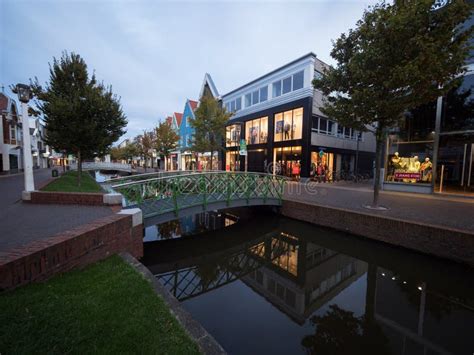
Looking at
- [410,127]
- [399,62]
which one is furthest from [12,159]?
[410,127]

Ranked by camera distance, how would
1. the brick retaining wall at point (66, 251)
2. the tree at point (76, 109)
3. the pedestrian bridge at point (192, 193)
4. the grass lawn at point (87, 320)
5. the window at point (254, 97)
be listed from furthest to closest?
the window at point (254, 97), the tree at point (76, 109), the pedestrian bridge at point (192, 193), the brick retaining wall at point (66, 251), the grass lawn at point (87, 320)

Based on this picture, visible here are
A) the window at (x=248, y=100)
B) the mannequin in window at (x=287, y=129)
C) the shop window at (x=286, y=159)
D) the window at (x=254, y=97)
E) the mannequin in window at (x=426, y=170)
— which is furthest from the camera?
the window at (x=248, y=100)

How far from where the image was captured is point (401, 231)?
6773 mm

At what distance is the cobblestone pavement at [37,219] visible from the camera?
3.99 m

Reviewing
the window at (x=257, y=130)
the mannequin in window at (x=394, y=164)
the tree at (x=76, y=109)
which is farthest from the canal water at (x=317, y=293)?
the window at (x=257, y=130)

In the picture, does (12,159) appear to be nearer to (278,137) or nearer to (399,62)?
(278,137)

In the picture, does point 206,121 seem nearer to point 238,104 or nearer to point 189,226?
point 189,226

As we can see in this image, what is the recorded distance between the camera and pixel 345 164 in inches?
880

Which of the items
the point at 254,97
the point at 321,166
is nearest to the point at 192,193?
the point at 321,166

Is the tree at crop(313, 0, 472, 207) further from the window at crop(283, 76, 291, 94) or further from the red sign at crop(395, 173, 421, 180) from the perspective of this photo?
the window at crop(283, 76, 291, 94)

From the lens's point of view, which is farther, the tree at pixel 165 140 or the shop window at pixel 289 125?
the tree at pixel 165 140

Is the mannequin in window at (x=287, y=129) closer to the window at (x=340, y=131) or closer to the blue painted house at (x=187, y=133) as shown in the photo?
the window at (x=340, y=131)

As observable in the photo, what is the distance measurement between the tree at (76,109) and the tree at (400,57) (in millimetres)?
11080

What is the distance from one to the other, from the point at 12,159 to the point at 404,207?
36.0m
